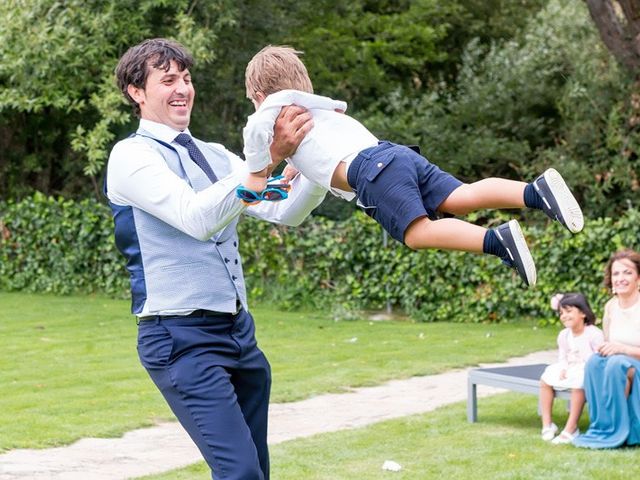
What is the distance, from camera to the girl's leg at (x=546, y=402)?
25.1ft

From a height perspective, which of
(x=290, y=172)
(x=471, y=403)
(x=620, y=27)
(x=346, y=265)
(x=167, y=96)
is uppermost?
(x=620, y=27)

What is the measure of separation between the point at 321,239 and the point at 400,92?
19.9ft

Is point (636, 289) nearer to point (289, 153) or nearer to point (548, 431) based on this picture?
point (548, 431)

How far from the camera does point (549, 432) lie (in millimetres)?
7578

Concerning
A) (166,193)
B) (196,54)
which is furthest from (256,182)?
(196,54)

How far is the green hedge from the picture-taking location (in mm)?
13109

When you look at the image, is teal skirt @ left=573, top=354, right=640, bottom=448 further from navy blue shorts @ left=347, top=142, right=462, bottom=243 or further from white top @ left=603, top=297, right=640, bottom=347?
navy blue shorts @ left=347, top=142, right=462, bottom=243

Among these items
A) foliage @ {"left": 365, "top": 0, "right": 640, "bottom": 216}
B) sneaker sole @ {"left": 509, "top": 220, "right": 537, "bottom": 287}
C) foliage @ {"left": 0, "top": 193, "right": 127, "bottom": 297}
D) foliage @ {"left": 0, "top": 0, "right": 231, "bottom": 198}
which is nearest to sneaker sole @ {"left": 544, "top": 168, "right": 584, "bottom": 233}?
sneaker sole @ {"left": 509, "top": 220, "right": 537, "bottom": 287}

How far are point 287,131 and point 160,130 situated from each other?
44 centimetres

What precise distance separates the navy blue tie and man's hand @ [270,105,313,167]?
0.31m

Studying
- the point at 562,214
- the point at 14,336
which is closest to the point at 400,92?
the point at 14,336

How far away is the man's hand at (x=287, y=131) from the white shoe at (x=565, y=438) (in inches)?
173

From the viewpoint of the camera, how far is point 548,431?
299 inches

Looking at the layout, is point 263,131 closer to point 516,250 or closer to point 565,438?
point 516,250
